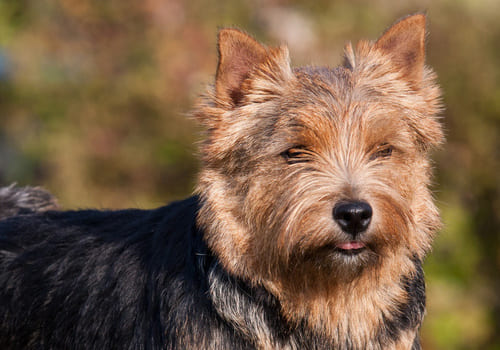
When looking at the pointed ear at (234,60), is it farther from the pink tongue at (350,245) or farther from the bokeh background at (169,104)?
the bokeh background at (169,104)

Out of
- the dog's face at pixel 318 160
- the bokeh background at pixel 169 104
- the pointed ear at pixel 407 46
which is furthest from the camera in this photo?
the bokeh background at pixel 169 104

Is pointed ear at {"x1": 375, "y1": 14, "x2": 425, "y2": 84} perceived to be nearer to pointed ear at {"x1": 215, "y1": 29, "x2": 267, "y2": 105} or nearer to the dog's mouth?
pointed ear at {"x1": 215, "y1": 29, "x2": 267, "y2": 105}

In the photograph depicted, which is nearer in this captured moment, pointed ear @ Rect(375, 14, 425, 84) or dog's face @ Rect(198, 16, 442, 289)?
dog's face @ Rect(198, 16, 442, 289)

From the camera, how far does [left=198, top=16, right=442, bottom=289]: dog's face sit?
3.38 metres

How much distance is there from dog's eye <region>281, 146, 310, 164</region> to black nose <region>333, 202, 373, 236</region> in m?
0.36

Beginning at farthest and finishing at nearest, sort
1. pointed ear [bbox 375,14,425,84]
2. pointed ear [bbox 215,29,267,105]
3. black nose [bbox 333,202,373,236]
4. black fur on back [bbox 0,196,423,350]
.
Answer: pointed ear [bbox 375,14,425,84] < pointed ear [bbox 215,29,267,105] < black fur on back [bbox 0,196,423,350] < black nose [bbox 333,202,373,236]

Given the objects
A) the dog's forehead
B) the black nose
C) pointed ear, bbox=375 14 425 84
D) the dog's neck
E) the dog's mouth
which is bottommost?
the dog's neck

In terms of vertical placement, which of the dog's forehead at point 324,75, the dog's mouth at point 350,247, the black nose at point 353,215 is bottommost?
the dog's mouth at point 350,247

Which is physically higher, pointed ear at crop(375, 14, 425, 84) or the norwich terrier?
pointed ear at crop(375, 14, 425, 84)

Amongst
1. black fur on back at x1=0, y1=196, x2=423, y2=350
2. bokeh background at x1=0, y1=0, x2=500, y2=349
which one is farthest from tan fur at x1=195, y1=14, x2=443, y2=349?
bokeh background at x1=0, y1=0, x2=500, y2=349

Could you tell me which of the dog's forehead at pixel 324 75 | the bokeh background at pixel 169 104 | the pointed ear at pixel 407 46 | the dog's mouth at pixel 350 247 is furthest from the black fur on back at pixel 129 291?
the bokeh background at pixel 169 104

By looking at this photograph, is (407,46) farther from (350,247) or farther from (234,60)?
(350,247)

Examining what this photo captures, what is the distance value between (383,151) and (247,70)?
2.75ft

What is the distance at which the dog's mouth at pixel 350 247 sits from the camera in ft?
11.1
